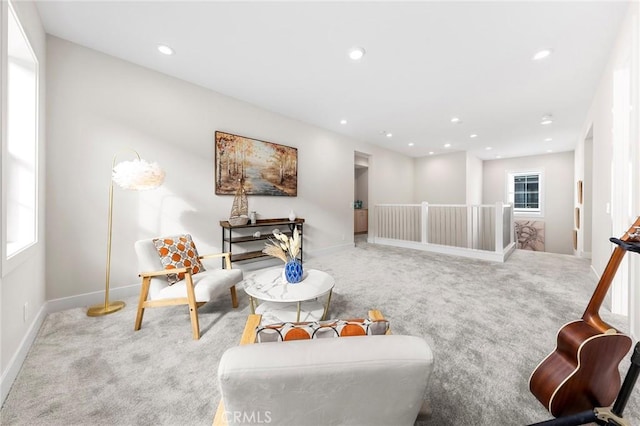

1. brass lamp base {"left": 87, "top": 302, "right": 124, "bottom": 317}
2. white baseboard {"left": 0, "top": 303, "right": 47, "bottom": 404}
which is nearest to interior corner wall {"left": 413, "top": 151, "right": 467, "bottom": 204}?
brass lamp base {"left": 87, "top": 302, "right": 124, "bottom": 317}

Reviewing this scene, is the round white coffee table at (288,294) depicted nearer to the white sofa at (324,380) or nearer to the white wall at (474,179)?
the white sofa at (324,380)

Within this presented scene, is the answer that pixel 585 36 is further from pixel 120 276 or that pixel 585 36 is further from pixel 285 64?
pixel 120 276

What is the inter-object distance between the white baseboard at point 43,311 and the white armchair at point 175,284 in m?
0.63

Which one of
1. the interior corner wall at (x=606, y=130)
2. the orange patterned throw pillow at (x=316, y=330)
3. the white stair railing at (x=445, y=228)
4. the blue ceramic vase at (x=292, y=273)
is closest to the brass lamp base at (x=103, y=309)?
the blue ceramic vase at (x=292, y=273)

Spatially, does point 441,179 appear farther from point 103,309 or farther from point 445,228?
point 103,309

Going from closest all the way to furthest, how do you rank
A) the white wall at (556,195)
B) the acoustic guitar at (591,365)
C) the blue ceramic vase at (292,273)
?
the acoustic guitar at (591,365)
the blue ceramic vase at (292,273)
the white wall at (556,195)

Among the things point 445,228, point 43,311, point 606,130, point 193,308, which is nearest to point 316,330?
point 193,308

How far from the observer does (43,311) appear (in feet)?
Result: 7.21

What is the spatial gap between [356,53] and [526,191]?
809 cm

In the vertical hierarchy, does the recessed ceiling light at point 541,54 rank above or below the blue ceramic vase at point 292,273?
above

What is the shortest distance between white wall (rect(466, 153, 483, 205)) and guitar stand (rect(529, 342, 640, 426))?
6.77 metres

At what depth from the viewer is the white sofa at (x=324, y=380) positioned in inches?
23.0

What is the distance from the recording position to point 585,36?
2.24 meters

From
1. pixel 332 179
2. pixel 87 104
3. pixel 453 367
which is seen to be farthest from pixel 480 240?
pixel 87 104
